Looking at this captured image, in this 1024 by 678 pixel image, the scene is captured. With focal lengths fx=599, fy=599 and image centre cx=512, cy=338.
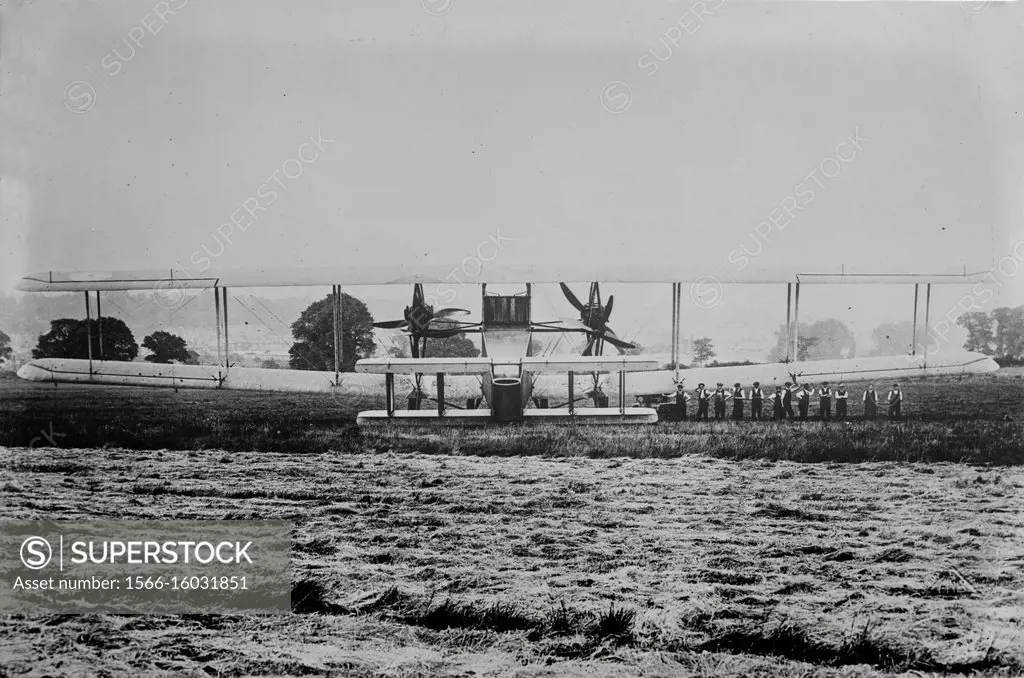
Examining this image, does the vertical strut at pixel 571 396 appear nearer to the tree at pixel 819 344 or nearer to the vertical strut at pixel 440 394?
the vertical strut at pixel 440 394

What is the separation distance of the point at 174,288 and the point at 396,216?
100cm

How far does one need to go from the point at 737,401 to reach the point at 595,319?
0.75 m

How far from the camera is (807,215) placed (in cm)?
256

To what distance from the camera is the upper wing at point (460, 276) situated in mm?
2574

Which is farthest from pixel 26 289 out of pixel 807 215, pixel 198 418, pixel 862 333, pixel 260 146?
pixel 862 333

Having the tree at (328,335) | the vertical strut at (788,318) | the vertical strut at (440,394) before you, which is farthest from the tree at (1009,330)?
the tree at (328,335)

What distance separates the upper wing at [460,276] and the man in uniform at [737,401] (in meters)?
0.48

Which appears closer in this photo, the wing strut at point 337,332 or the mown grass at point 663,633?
the mown grass at point 663,633

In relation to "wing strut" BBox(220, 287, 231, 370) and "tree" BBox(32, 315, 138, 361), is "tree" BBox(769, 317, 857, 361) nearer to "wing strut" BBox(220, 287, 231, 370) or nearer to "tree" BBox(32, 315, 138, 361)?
"wing strut" BBox(220, 287, 231, 370)

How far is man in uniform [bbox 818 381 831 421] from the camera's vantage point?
2693 mm

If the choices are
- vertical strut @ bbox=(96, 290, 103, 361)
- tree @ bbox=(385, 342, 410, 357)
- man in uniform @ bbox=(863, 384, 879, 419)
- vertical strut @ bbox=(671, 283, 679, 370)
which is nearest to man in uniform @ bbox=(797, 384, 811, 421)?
man in uniform @ bbox=(863, 384, 879, 419)

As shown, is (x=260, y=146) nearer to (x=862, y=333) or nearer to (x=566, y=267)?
(x=566, y=267)

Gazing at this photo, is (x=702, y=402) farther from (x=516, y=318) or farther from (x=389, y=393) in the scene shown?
(x=389, y=393)

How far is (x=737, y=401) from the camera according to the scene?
2723 millimetres
